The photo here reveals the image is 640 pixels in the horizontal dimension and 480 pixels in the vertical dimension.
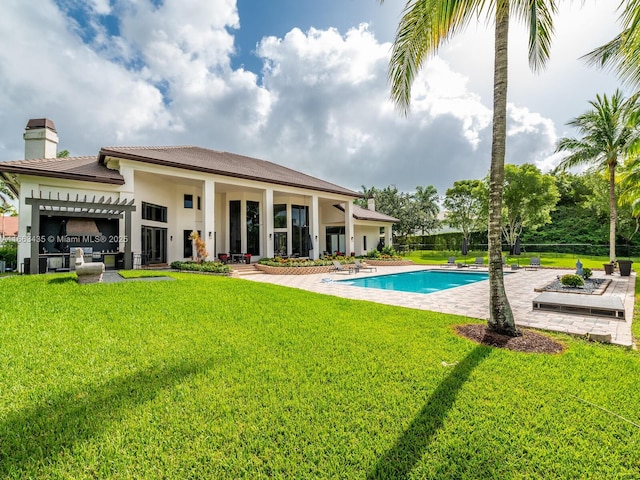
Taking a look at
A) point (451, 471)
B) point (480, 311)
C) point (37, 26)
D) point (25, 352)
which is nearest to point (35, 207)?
point (37, 26)

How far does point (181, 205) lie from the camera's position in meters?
19.9

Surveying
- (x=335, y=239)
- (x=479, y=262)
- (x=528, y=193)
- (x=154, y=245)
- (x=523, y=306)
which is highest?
(x=528, y=193)

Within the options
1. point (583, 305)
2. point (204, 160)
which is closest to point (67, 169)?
point (204, 160)

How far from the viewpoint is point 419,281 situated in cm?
1648

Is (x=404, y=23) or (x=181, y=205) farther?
(x=181, y=205)

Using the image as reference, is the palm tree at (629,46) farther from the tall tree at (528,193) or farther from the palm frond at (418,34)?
the tall tree at (528,193)

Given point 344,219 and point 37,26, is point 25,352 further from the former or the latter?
point 344,219

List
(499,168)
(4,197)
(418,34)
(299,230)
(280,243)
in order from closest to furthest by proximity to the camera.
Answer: (499,168) → (418,34) → (280,243) → (299,230) → (4,197)

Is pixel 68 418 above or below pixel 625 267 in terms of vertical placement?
below

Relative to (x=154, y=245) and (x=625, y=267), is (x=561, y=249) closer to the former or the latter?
(x=625, y=267)

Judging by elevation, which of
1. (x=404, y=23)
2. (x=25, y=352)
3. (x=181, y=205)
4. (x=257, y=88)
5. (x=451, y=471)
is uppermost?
(x=257, y=88)

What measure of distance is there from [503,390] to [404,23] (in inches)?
275

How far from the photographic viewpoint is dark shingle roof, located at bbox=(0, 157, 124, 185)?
38.9 feet

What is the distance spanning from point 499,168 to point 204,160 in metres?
17.9
